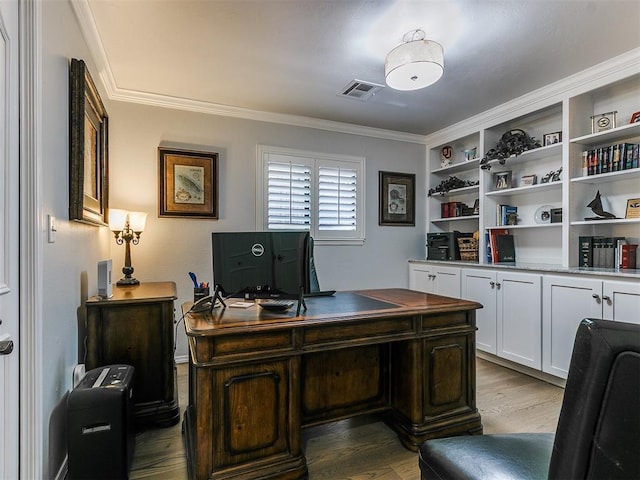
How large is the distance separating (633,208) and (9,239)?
3977mm

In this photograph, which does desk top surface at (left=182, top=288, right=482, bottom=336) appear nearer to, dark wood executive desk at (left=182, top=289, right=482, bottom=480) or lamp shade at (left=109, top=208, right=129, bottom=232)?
dark wood executive desk at (left=182, top=289, right=482, bottom=480)

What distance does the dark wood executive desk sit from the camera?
1563 mm

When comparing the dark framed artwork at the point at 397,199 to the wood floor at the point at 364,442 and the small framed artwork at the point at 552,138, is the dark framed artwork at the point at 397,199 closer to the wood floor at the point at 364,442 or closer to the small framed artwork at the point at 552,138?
the small framed artwork at the point at 552,138

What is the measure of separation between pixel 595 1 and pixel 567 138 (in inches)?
49.3

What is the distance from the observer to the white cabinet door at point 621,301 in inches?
91.4

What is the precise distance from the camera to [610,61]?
2.65m

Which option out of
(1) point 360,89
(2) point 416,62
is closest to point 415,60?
(2) point 416,62

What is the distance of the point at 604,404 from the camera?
608 mm

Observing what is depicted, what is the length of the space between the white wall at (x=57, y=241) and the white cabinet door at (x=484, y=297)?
11.0 ft

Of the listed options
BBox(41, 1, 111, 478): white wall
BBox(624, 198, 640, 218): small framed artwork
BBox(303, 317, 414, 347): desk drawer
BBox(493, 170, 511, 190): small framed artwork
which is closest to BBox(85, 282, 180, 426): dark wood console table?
BBox(41, 1, 111, 478): white wall

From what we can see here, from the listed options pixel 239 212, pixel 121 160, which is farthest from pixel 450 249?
pixel 121 160

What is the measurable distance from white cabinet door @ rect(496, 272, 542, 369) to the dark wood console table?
2.86 meters

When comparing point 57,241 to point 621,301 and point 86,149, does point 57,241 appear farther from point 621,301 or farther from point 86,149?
point 621,301

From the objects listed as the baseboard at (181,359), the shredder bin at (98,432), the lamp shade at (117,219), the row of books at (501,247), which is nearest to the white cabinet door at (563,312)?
the row of books at (501,247)
